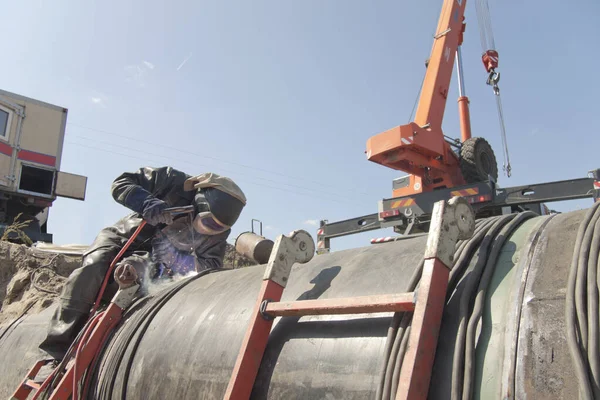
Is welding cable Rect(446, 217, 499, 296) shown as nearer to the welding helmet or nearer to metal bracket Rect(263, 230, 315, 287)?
metal bracket Rect(263, 230, 315, 287)

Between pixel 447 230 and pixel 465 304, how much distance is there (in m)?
0.22

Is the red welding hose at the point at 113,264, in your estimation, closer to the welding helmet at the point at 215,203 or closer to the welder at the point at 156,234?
the welder at the point at 156,234

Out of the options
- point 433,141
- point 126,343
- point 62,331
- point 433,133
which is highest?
point 433,133

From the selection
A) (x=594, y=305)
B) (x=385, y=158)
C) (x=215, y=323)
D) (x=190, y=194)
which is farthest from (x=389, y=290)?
(x=385, y=158)

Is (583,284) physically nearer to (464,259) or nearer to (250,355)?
(464,259)

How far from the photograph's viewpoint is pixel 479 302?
1.36 metres

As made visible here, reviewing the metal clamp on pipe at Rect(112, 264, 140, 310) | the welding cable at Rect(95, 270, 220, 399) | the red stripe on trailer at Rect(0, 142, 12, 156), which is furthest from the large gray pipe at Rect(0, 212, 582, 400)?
the red stripe on trailer at Rect(0, 142, 12, 156)

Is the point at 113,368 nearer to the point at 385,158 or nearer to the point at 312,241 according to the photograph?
the point at 312,241

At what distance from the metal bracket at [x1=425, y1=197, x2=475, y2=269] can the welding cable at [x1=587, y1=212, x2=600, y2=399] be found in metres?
0.35

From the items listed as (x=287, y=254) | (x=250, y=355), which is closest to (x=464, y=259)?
(x=287, y=254)

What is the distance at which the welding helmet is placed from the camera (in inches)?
138

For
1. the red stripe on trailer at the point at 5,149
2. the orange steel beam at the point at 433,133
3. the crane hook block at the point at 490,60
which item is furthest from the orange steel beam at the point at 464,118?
the red stripe on trailer at the point at 5,149

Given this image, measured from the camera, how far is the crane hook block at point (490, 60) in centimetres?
1051

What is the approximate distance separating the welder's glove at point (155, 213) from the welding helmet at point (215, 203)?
0.26 metres
